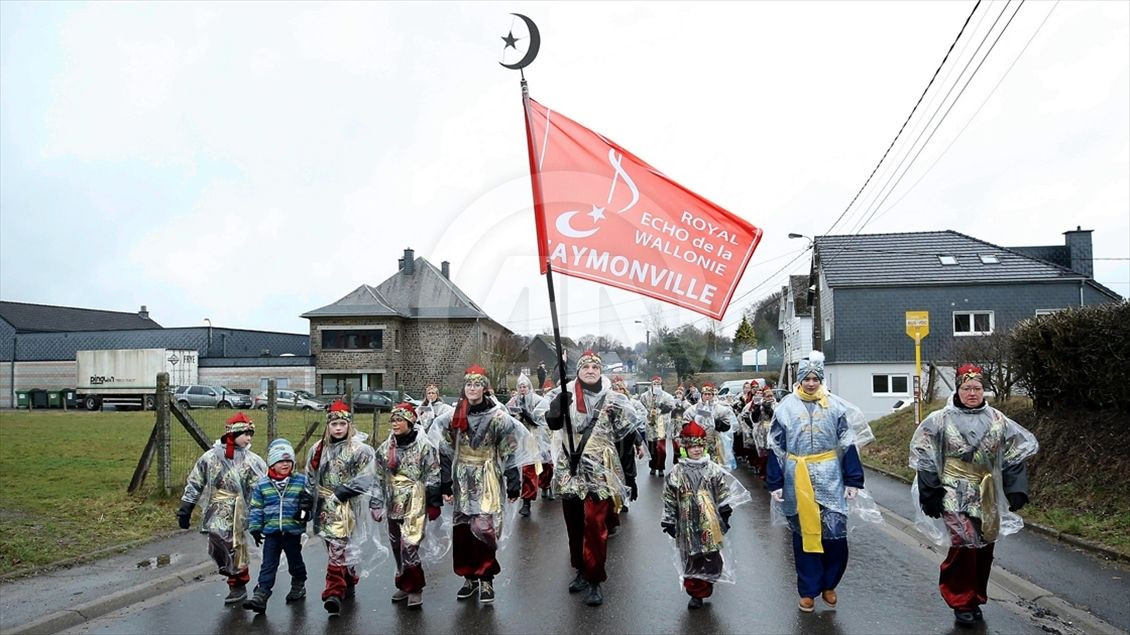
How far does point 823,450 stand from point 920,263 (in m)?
32.6

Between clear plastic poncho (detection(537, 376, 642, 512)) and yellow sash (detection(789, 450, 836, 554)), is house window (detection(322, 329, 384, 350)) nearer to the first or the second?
clear plastic poncho (detection(537, 376, 642, 512))

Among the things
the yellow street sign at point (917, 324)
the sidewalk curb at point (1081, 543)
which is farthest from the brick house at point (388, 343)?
the sidewalk curb at point (1081, 543)

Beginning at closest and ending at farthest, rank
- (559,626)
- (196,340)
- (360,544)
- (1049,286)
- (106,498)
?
1. (559,626)
2. (360,544)
3. (106,498)
4. (1049,286)
5. (196,340)

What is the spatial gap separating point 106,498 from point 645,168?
28.5 feet

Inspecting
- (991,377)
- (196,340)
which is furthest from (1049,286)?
(196,340)

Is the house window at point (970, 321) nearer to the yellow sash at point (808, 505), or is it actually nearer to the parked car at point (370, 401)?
the parked car at point (370, 401)

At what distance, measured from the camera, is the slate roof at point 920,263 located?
34750 mm

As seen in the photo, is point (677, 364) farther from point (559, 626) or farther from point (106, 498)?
point (559, 626)

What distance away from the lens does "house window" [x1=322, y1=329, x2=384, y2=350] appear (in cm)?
4941

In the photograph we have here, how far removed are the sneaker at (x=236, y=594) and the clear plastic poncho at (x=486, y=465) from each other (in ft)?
6.00

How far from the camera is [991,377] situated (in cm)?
1648

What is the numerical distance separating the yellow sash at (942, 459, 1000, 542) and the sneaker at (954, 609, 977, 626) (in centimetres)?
53

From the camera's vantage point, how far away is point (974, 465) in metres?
6.20

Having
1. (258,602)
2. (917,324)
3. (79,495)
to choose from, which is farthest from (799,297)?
(258,602)
